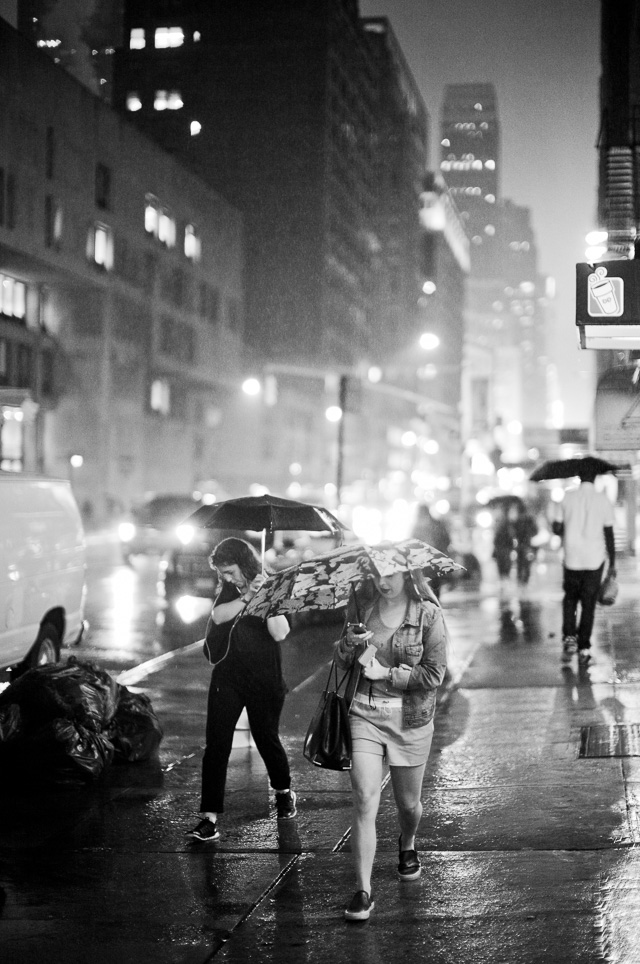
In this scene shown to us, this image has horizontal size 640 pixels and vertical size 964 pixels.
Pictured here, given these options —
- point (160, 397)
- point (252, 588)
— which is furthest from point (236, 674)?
point (160, 397)

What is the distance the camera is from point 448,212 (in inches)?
7820

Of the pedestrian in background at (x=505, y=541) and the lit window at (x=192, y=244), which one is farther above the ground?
the lit window at (x=192, y=244)

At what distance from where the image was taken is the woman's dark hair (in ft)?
24.2

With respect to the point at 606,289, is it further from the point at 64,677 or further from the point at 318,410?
the point at 318,410

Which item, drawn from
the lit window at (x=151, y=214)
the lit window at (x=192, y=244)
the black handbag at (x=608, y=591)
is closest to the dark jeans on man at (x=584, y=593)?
the black handbag at (x=608, y=591)

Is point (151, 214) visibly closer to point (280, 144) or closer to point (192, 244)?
point (192, 244)

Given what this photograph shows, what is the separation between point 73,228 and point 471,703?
45953 mm

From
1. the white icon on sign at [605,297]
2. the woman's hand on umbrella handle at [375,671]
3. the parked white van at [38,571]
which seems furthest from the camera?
the white icon on sign at [605,297]

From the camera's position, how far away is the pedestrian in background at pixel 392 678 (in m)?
5.59

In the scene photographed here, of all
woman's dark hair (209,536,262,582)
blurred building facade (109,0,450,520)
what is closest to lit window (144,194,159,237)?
blurred building facade (109,0,450,520)

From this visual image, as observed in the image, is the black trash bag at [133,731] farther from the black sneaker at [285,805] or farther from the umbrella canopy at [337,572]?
the umbrella canopy at [337,572]

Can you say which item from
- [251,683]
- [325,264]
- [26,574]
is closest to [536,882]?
[251,683]

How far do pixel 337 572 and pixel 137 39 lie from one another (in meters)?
116

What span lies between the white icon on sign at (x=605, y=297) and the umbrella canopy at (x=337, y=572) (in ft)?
20.7
